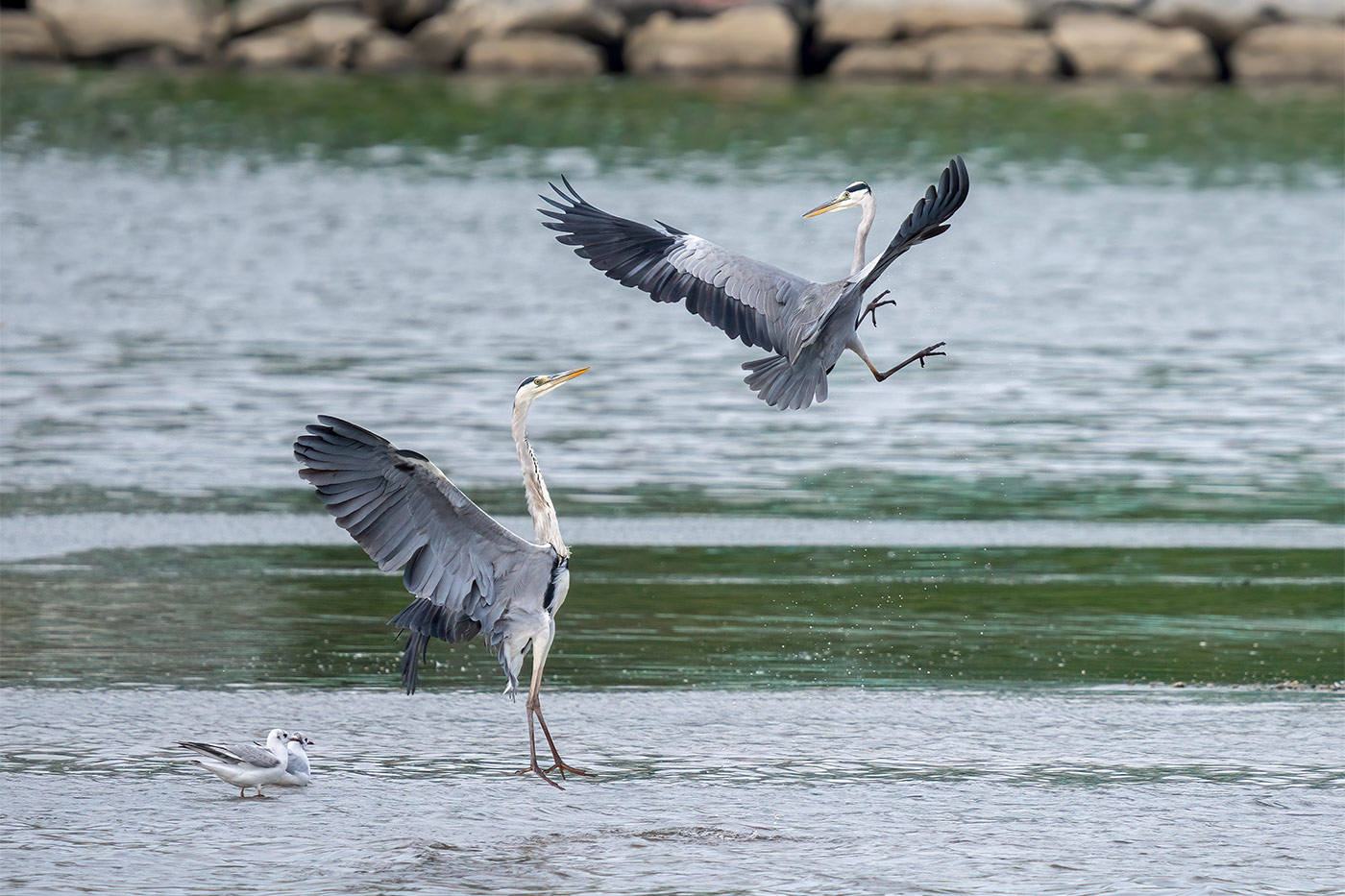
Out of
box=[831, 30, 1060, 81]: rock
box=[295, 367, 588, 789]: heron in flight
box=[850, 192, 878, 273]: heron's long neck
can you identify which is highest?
box=[831, 30, 1060, 81]: rock

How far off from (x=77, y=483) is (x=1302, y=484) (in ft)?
21.8

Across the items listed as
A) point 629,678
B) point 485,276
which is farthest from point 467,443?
point 485,276

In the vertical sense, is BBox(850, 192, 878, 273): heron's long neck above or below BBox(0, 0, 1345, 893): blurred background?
above

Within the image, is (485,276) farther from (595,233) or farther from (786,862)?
(786,862)

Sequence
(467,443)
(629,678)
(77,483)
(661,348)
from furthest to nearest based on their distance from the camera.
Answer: (661,348) → (467,443) → (77,483) → (629,678)

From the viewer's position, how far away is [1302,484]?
42.6 feet

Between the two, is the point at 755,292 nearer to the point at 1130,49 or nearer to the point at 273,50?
the point at 273,50

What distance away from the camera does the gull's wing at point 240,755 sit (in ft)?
23.0

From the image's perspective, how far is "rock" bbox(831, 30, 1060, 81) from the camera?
45344 millimetres

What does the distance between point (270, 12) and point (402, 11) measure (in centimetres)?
254

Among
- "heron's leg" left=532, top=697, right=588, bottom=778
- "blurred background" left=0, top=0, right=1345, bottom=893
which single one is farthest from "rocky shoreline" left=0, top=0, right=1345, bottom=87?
"heron's leg" left=532, top=697, right=588, bottom=778

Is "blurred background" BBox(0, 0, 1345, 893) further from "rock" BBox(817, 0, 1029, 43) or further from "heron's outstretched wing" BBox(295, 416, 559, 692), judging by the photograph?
"rock" BBox(817, 0, 1029, 43)

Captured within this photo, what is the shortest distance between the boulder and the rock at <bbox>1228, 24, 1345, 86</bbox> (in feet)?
0.83

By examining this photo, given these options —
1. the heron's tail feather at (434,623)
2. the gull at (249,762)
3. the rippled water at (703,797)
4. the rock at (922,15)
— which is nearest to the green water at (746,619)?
the rippled water at (703,797)
